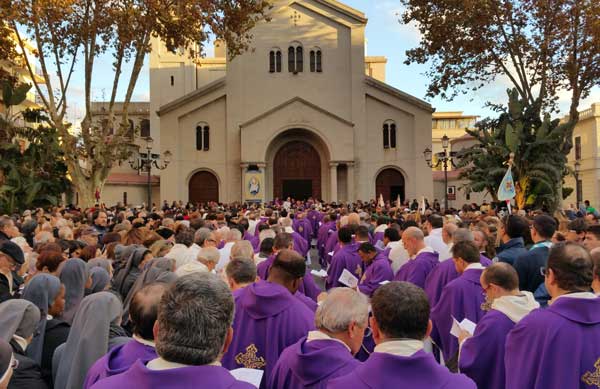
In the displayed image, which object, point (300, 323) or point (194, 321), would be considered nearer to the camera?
point (194, 321)

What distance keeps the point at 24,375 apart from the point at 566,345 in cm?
358

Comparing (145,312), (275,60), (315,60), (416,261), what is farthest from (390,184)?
(145,312)

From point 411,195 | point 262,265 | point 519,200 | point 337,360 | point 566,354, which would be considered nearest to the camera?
point 337,360

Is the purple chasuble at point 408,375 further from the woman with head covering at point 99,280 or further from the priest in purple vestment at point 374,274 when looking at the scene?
the priest in purple vestment at point 374,274

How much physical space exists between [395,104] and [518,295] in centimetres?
3366

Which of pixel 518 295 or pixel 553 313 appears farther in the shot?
pixel 518 295

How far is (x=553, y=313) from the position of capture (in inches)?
145

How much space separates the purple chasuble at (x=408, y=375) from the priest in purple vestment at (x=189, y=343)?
664 millimetres

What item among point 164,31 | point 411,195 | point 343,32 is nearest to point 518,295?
point 164,31

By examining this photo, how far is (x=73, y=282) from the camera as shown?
16.9 ft

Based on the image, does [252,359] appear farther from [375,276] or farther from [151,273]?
[375,276]

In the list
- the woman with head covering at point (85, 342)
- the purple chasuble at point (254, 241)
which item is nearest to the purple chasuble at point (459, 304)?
the woman with head covering at point (85, 342)

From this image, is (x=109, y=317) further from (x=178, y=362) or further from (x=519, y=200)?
(x=519, y=200)

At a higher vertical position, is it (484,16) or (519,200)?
(484,16)
